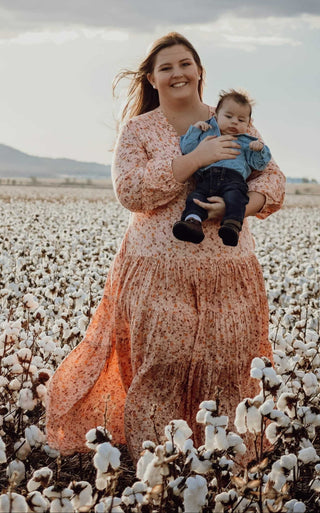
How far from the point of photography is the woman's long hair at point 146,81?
170 inches

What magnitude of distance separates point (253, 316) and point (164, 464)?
1.91 metres

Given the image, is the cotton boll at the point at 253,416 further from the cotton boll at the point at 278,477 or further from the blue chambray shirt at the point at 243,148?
the blue chambray shirt at the point at 243,148

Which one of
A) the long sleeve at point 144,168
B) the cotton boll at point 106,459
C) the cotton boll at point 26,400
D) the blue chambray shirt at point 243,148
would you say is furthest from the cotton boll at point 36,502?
the blue chambray shirt at point 243,148

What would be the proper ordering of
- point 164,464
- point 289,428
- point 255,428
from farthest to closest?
point 289,428
point 255,428
point 164,464

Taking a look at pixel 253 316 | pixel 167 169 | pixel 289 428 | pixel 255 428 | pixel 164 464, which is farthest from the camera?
pixel 253 316

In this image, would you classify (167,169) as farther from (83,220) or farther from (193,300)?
(83,220)

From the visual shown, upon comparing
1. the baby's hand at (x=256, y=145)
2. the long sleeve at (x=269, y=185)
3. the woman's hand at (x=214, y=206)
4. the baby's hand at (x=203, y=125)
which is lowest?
the woman's hand at (x=214, y=206)

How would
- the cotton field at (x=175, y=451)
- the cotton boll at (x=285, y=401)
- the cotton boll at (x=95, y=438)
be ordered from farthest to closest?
the cotton boll at (x=285, y=401) → the cotton boll at (x=95, y=438) → the cotton field at (x=175, y=451)

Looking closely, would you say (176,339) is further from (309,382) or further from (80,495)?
(80,495)

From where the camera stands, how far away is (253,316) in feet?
14.3

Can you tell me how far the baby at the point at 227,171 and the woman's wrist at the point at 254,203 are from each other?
0.07 meters

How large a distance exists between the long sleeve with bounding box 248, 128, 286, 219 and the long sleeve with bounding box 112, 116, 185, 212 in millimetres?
435

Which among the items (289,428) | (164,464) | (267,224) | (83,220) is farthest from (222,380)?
(267,224)

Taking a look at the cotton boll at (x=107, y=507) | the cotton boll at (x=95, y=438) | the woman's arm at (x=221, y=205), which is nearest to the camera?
the cotton boll at (x=107, y=507)
